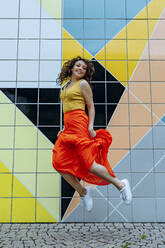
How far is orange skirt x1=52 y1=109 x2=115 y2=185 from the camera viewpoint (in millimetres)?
2369

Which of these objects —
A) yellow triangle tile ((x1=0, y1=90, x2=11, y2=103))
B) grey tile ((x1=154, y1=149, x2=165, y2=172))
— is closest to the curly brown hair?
yellow triangle tile ((x1=0, y1=90, x2=11, y2=103))

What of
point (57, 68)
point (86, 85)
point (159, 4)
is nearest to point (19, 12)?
point (57, 68)

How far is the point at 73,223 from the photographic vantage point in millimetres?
2971

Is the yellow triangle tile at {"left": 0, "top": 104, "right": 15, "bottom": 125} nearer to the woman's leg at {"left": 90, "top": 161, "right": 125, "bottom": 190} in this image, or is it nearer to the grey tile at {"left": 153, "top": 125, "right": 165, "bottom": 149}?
the woman's leg at {"left": 90, "top": 161, "right": 125, "bottom": 190}

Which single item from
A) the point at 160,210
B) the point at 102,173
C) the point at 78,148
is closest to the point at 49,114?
the point at 78,148

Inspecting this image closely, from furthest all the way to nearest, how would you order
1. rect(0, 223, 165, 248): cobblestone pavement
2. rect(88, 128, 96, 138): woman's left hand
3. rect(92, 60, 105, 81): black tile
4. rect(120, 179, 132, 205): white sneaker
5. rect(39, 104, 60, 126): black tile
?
rect(92, 60, 105, 81): black tile → rect(39, 104, 60, 126): black tile → rect(88, 128, 96, 138): woman's left hand → rect(120, 179, 132, 205): white sneaker → rect(0, 223, 165, 248): cobblestone pavement

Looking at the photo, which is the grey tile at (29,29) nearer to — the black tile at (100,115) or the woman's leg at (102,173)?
the black tile at (100,115)

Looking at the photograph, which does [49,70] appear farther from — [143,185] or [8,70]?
[143,185]

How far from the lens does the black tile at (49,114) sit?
324cm

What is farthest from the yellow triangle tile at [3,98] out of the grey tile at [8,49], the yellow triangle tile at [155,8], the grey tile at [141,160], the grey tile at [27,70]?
the yellow triangle tile at [155,8]

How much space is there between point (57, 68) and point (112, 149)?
1358mm

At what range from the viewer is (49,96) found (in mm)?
3303

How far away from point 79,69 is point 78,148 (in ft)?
2.85

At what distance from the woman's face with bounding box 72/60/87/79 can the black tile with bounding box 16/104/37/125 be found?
3.02 feet
